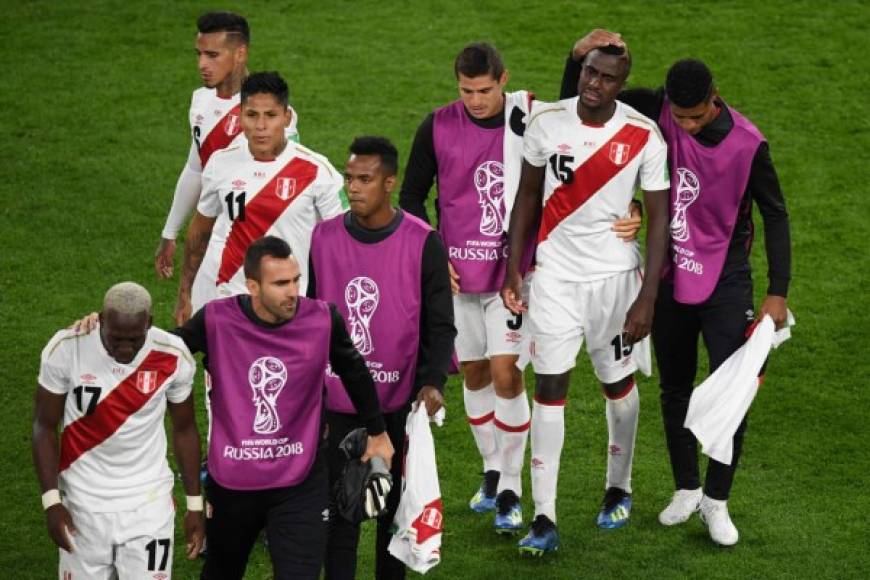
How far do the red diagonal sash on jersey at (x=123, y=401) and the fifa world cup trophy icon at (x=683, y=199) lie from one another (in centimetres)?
262

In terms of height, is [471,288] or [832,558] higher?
[471,288]

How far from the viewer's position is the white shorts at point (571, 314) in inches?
292

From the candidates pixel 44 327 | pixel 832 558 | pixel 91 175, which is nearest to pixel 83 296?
pixel 44 327

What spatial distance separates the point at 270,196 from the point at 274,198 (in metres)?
0.02

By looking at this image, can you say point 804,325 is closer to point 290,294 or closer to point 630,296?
point 630,296

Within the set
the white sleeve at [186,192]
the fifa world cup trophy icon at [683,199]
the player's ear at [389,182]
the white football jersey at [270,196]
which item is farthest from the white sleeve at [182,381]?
the fifa world cup trophy icon at [683,199]

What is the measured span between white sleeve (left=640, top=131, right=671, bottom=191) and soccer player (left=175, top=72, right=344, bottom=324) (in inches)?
56.4

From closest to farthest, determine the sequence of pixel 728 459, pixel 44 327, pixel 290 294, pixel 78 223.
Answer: pixel 290 294 < pixel 728 459 < pixel 44 327 < pixel 78 223

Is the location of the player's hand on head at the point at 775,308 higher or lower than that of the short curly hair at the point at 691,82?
lower

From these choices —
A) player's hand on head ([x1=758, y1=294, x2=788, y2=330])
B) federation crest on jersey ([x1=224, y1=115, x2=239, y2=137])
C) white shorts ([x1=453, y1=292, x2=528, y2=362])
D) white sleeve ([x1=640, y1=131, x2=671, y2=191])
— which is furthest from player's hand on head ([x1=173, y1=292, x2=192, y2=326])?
player's hand on head ([x1=758, y1=294, x2=788, y2=330])

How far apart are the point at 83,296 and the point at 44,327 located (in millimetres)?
515

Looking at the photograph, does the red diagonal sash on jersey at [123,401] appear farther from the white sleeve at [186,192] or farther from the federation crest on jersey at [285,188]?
the white sleeve at [186,192]

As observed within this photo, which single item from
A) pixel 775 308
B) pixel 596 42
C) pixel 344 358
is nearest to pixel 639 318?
pixel 775 308

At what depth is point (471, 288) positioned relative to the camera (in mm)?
7695
